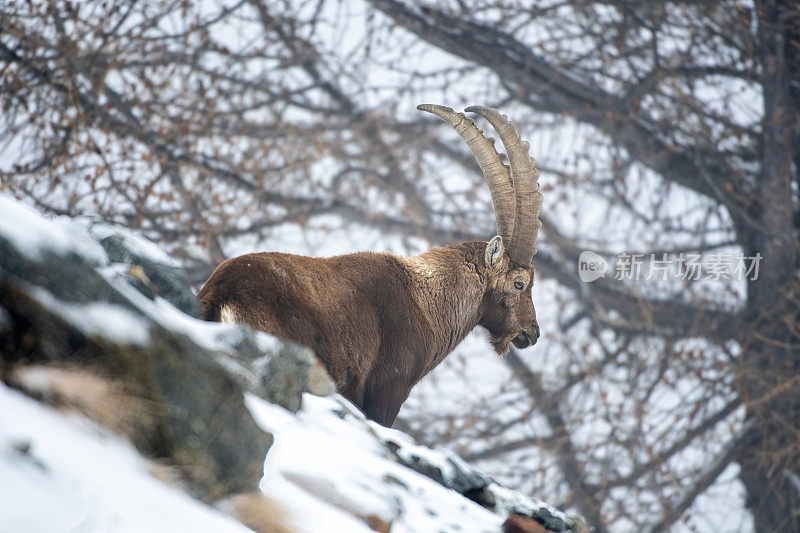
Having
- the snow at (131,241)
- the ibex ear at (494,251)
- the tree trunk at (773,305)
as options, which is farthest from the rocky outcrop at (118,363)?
the tree trunk at (773,305)

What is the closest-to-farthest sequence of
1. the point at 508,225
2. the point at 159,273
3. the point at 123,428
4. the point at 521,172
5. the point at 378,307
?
1. the point at 123,428
2. the point at 159,273
3. the point at 378,307
4. the point at 521,172
5. the point at 508,225

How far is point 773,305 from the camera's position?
1258 centimetres

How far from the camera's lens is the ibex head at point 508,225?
574 cm

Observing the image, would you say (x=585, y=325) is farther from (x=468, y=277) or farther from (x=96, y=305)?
(x=96, y=305)

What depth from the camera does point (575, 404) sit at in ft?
40.3

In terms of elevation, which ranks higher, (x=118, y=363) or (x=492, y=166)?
(x=492, y=166)

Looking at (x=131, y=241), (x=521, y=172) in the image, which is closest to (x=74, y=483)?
(x=131, y=241)

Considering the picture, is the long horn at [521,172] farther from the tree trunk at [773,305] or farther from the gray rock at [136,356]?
the tree trunk at [773,305]

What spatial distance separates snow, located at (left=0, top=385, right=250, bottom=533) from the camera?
186 centimetres

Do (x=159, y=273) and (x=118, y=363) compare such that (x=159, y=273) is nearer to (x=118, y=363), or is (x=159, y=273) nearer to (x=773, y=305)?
(x=118, y=363)

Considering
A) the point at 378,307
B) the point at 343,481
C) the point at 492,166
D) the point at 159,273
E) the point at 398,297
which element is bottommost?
the point at 343,481

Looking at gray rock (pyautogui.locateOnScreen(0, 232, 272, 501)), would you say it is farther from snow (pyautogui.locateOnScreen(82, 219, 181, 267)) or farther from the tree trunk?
the tree trunk

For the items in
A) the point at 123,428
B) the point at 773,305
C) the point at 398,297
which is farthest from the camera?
the point at 773,305

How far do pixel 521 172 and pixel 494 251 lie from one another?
21.9 inches
